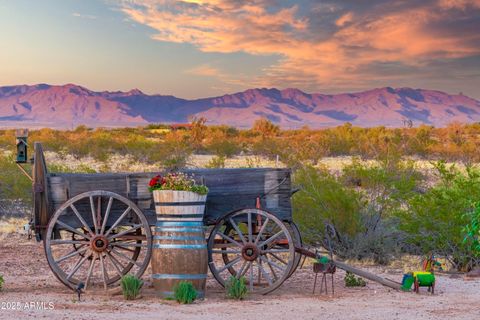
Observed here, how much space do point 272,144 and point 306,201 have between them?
2828 cm

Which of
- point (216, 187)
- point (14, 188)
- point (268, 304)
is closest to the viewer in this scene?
point (268, 304)

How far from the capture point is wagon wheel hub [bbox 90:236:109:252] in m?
10.1

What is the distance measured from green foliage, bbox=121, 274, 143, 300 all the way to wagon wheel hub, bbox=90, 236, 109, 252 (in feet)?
2.16

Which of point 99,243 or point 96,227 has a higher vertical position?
point 96,227

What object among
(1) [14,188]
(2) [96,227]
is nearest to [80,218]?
(2) [96,227]

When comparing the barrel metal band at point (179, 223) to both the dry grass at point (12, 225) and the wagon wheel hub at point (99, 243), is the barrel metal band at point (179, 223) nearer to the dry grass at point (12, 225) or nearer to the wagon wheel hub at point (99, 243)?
the wagon wheel hub at point (99, 243)

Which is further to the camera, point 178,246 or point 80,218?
point 80,218

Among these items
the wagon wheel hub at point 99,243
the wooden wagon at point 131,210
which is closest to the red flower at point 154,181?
the wooden wagon at point 131,210

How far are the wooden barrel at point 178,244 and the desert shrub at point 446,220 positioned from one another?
5.17m

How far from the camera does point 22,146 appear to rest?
10.9m

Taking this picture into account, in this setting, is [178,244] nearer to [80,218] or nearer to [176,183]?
[176,183]

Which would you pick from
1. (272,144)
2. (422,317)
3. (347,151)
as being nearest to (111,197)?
(422,317)

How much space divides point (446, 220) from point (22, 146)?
24.5 ft

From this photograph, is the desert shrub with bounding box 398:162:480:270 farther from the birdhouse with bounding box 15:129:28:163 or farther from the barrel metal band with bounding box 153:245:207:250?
the birdhouse with bounding box 15:129:28:163
